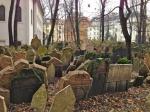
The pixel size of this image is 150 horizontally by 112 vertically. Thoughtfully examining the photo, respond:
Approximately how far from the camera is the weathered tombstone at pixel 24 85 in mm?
8508

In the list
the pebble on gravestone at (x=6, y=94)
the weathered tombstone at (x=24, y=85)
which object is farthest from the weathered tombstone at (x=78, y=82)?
the pebble on gravestone at (x=6, y=94)

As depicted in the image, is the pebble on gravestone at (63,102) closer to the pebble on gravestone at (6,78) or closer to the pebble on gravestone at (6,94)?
the pebble on gravestone at (6,94)

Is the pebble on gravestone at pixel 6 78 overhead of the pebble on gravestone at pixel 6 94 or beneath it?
overhead

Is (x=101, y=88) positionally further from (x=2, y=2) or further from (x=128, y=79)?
(x=2, y=2)

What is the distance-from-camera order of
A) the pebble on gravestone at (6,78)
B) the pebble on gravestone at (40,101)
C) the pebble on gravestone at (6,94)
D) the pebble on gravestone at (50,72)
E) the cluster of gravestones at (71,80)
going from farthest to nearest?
the pebble on gravestone at (50,72), the pebble on gravestone at (6,78), the cluster of gravestones at (71,80), the pebble on gravestone at (6,94), the pebble on gravestone at (40,101)

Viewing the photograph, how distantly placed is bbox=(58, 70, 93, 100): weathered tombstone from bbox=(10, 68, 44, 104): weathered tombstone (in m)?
0.74

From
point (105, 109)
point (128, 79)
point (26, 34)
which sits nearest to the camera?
point (105, 109)

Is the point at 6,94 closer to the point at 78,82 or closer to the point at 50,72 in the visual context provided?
the point at 78,82

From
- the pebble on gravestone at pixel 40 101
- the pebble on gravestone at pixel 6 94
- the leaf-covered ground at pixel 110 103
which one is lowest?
the leaf-covered ground at pixel 110 103

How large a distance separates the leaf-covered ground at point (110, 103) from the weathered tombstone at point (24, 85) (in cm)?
27

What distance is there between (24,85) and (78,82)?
47.7 inches

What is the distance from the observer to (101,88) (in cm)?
945

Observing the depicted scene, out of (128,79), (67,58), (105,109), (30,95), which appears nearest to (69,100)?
(105,109)

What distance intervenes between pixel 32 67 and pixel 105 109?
2.02 metres
